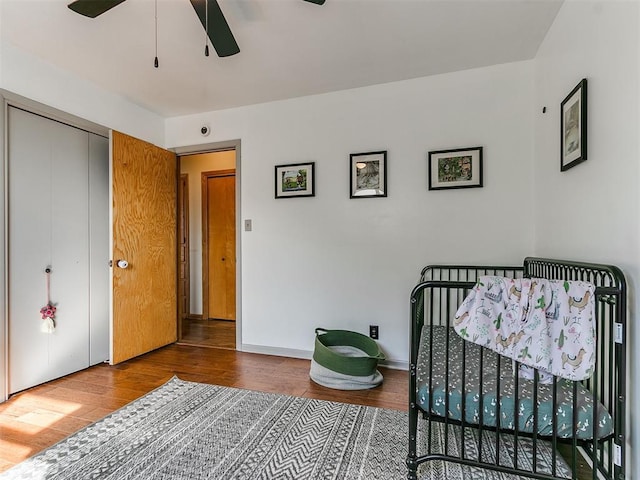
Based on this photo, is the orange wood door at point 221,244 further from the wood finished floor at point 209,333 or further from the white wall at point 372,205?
the white wall at point 372,205

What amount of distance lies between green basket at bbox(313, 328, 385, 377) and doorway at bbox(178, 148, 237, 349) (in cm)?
200

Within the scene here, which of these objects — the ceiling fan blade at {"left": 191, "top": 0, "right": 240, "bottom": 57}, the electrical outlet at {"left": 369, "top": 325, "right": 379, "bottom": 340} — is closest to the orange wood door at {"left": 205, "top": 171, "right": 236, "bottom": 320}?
the electrical outlet at {"left": 369, "top": 325, "right": 379, "bottom": 340}

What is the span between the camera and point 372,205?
2.76 meters

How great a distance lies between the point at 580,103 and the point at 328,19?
4.69ft

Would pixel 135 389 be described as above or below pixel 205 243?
below

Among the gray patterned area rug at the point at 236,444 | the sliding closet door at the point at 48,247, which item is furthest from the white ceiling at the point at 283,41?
the gray patterned area rug at the point at 236,444

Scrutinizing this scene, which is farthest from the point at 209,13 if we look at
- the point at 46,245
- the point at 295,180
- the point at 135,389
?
the point at 135,389

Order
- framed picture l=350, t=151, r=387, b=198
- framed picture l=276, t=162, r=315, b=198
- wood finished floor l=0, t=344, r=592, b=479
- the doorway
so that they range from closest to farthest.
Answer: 1. wood finished floor l=0, t=344, r=592, b=479
2. framed picture l=350, t=151, r=387, b=198
3. framed picture l=276, t=162, r=315, b=198
4. the doorway

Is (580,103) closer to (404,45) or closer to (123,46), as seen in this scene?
(404,45)

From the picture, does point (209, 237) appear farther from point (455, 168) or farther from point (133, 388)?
point (455, 168)

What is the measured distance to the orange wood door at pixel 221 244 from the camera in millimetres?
4312

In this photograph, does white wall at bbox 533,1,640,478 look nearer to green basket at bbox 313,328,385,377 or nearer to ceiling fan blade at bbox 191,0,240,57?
green basket at bbox 313,328,385,377

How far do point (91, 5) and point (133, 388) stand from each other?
2.32m

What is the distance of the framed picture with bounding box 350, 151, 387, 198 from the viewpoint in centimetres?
272
